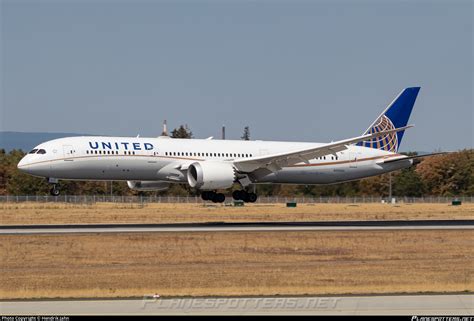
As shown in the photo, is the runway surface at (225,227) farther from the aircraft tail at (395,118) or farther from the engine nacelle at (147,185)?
the aircraft tail at (395,118)

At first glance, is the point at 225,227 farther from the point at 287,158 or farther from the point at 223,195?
the point at 287,158

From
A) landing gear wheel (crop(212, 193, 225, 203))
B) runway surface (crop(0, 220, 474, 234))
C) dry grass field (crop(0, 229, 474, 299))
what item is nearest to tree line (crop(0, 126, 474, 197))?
landing gear wheel (crop(212, 193, 225, 203))

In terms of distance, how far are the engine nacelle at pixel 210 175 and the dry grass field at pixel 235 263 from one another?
14.0 metres

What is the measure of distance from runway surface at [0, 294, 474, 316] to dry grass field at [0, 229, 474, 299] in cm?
253

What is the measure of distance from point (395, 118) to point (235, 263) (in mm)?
37743

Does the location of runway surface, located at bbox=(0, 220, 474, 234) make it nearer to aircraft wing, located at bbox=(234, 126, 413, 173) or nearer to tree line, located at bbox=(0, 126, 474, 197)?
aircraft wing, located at bbox=(234, 126, 413, 173)

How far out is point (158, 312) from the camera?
19516mm

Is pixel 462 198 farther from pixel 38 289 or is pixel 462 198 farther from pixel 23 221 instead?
pixel 38 289

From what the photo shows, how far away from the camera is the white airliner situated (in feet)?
174

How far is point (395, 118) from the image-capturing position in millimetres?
65812

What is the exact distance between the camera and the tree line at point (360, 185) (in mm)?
92875

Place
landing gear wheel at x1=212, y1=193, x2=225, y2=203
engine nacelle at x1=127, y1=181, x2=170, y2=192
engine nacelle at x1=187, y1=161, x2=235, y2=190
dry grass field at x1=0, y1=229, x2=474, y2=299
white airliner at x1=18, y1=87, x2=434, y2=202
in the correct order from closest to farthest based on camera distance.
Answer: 1. dry grass field at x1=0, y1=229, x2=474, y2=299
2. engine nacelle at x1=187, y1=161, x2=235, y2=190
3. white airliner at x1=18, y1=87, x2=434, y2=202
4. landing gear wheel at x1=212, y1=193, x2=225, y2=203
5. engine nacelle at x1=127, y1=181, x2=170, y2=192

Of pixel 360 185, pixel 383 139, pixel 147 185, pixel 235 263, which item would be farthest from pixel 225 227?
pixel 360 185

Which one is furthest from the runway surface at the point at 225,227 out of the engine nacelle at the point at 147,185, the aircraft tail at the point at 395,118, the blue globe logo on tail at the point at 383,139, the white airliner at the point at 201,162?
the aircraft tail at the point at 395,118
